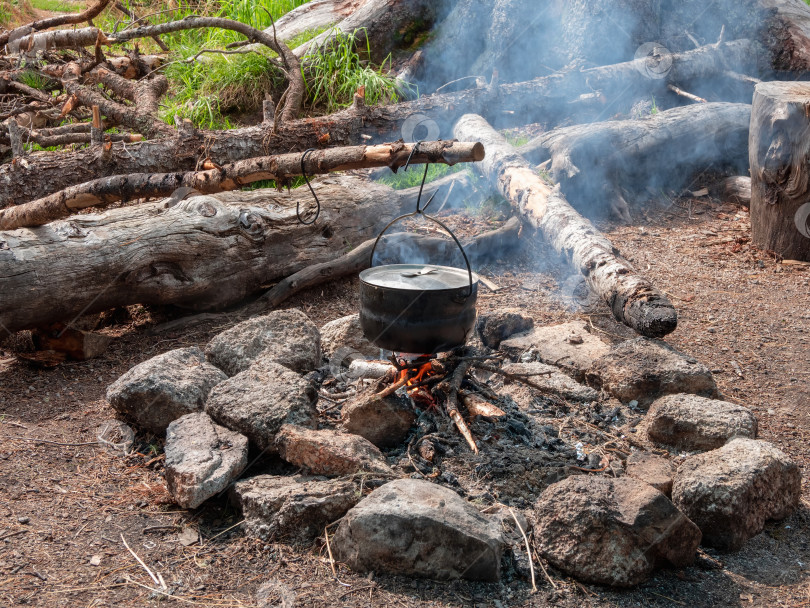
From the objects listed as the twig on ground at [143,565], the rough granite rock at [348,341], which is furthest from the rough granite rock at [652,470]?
the twig on ground at [143,565]

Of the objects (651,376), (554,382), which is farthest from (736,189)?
(554,382)

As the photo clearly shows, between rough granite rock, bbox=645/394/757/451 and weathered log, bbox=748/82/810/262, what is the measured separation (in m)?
3.07

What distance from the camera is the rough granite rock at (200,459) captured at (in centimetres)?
304

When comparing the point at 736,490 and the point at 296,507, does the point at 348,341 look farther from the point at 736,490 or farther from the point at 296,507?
the point at 736,490

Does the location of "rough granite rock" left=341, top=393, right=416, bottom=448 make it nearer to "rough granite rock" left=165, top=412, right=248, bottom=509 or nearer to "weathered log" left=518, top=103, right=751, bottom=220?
"rough granite rock" left=165, top=412, right=248, bottom=509

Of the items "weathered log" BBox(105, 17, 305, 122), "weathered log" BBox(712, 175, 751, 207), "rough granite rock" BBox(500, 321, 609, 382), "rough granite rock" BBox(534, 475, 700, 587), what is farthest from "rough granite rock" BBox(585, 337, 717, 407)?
"weathered log" BBox(105, 17, 305, 122)

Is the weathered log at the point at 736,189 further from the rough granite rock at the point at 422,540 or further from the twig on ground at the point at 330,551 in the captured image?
the twig on ground at the point at 330,551

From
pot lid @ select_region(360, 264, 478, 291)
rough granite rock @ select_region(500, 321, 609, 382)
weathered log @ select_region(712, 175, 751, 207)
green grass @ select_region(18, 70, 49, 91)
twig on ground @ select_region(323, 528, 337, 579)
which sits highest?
pot lid @ select_region(360, 264, 478, 291)

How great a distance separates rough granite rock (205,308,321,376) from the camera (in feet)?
13.7

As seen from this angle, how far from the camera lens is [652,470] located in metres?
3.20

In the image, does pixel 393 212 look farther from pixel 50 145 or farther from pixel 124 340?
pixel 50 145

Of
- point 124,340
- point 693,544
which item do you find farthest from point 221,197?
point 693,544

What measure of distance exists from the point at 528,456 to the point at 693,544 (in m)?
0.82

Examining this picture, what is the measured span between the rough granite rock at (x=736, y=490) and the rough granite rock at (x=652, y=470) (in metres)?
0.05
